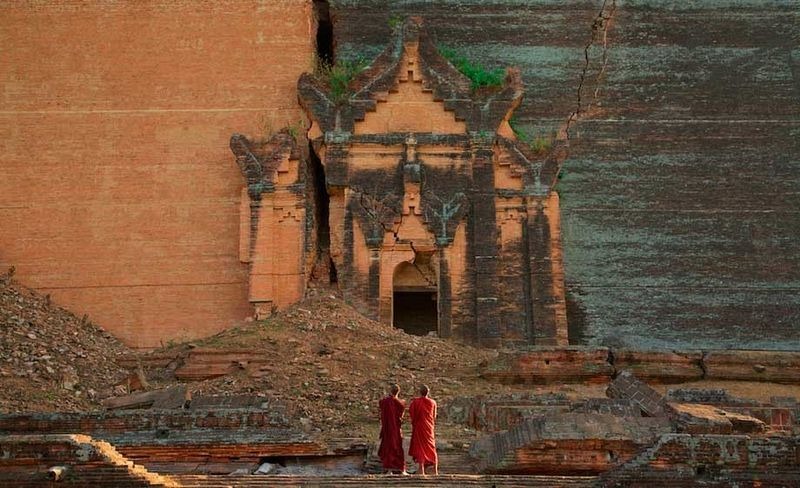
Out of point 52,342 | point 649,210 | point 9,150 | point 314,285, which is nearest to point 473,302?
point 314,285

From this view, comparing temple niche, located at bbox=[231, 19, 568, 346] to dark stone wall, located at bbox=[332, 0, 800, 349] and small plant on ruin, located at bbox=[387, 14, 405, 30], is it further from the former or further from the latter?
dark stone wall, located at bbox=[332, 0, 800, 349]

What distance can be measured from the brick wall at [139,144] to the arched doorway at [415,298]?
2767 mm

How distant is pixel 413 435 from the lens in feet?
38.1

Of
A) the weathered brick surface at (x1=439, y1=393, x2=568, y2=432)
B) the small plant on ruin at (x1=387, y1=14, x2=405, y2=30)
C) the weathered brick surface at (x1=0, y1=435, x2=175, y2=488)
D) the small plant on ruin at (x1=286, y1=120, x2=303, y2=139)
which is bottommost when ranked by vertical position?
the weathered brick surface at (x1=0, y1=435, x2=175, y2=488)

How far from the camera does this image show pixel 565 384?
1772cm

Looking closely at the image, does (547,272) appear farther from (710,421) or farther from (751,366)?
(710,421)

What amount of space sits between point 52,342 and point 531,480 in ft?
33.7

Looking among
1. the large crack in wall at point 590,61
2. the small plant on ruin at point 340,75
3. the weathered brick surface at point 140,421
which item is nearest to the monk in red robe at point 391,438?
the weathered brick surface at point 140,421

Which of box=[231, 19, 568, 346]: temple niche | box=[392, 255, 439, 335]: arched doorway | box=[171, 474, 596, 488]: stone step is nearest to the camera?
box=[171, 474, 596, 488]: stone step

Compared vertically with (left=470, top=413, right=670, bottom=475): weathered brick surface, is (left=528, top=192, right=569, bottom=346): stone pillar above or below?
above

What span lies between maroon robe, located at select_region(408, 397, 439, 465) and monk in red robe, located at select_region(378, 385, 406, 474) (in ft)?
0.49

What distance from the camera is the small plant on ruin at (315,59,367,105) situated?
2188 cm

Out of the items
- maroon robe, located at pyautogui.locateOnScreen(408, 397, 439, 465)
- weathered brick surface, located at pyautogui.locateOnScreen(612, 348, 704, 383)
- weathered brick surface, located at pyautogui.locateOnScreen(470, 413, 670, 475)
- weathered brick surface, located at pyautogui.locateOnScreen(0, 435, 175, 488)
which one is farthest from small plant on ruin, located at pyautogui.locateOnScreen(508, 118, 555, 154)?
weathered brick surface, located at pyautogui.locateOnScreen(0, 435, 175, 488)

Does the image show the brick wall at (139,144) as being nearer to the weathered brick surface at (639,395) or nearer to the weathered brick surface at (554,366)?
the weathered brick surface at (554,366)
